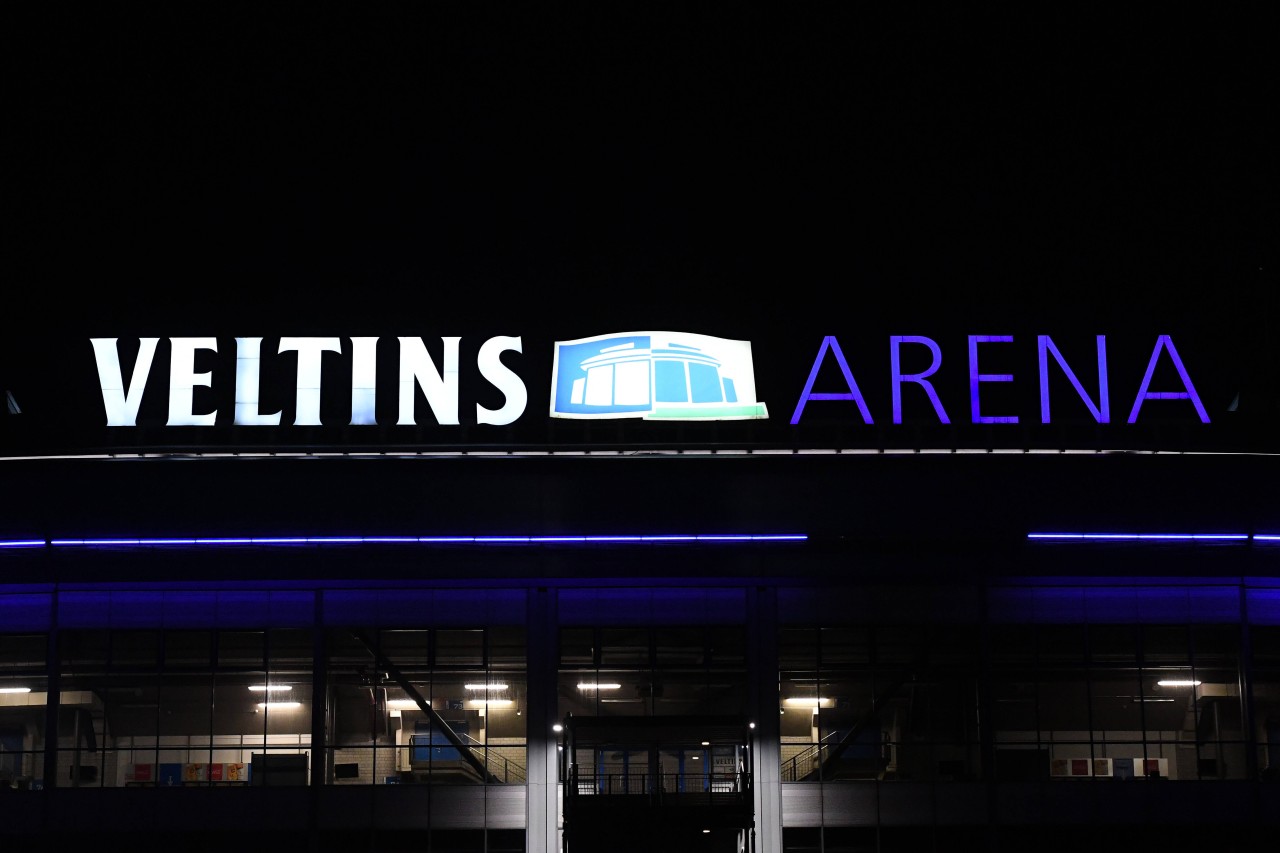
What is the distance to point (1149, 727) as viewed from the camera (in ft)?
127

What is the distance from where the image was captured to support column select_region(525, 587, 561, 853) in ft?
124

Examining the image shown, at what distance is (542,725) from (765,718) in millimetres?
5486

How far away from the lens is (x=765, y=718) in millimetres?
38281

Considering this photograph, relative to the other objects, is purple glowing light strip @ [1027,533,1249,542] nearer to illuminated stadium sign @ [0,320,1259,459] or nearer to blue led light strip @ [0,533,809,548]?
illuminated stadium sign @ [0,320,1259,459]

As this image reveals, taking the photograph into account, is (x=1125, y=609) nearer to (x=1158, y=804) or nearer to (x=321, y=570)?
(x=1158, y=804)

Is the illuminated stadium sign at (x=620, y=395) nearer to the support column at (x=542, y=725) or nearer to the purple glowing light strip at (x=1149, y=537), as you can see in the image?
the purple glowing light strip at (x=1149, y=537)

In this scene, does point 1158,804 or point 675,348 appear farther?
point 675,348

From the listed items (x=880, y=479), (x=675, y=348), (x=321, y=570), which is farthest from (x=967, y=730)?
(x=321, y=570)

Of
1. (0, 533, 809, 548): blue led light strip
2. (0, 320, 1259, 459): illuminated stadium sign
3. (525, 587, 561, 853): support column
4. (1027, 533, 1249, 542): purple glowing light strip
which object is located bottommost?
(525, 587, 561, 853): support column

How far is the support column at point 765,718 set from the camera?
3781 cm

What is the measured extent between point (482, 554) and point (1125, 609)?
16.4 m

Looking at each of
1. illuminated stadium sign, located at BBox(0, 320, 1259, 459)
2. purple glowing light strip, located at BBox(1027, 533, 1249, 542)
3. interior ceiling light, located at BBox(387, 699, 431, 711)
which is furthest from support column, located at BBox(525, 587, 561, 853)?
purple glowing light strip, located at BBox(1027, 533, 1249, 542)

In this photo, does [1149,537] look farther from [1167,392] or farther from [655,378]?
[655,378]

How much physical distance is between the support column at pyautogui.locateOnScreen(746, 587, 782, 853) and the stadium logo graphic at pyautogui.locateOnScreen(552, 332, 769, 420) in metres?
5.03
